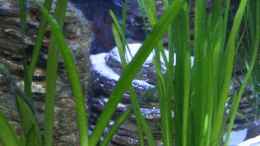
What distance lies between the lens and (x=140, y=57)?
634 millimetres

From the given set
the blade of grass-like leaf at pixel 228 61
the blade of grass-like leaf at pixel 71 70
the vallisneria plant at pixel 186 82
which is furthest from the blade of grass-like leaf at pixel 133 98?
the blade of grass-like leaf at pixel 71 70

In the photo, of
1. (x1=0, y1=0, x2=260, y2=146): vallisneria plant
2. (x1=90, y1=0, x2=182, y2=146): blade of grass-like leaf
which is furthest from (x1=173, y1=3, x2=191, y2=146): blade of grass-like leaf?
(x1=90, y1=0, x2=182, y2=146): blade of grass-like leaf

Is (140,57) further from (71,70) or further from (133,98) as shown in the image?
(133,98)

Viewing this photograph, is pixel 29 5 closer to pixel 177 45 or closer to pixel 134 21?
pixel 177 45

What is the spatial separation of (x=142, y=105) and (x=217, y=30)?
3.25 ft

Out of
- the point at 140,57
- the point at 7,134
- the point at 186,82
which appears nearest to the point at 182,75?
the point at 186,82

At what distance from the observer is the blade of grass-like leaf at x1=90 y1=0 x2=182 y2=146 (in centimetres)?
61

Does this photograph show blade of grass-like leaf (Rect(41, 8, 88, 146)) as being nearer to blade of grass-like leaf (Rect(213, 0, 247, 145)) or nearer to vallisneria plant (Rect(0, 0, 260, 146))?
vallisneria plant (Rect(0, 0, 260, 146))

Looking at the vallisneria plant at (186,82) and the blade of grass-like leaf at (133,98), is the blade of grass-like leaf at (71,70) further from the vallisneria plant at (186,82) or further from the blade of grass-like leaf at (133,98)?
the blade of grass-like leaf at (133,98)

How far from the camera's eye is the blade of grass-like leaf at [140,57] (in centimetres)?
61

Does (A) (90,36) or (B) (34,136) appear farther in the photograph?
(A) (90,36)

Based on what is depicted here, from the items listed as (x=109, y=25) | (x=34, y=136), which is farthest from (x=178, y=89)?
(x=109, y=25)

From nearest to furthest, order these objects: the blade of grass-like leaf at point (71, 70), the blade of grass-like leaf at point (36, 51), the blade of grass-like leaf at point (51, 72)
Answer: the blade of grass-like leaf at point (71, 70), the blade of grass-like leaf at point (51, 72), the blade of grass-like leaf at point (36, 51)

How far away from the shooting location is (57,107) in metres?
1.38
